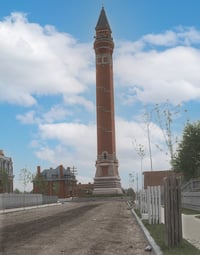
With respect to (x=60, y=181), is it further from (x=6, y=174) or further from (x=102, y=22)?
(x=102, y=22)

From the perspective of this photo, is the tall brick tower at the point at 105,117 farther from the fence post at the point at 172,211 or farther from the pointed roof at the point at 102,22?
the fence post at the point at 172,211

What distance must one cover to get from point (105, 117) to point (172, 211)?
8751 centimetres

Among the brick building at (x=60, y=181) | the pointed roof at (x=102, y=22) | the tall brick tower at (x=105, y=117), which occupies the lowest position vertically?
the brick building at (x=60, y=181)

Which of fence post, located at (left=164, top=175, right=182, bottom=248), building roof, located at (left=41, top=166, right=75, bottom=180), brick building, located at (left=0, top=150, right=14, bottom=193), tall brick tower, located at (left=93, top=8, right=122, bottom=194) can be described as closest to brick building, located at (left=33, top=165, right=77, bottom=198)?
building roof, located at (left=41, top=166, right=75, bottom=180)

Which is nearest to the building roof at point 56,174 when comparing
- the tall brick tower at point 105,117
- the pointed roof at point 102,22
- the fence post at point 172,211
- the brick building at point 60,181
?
the brick building at point 60,181

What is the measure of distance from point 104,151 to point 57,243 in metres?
83.1

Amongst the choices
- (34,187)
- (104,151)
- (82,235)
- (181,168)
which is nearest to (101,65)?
(104,151)

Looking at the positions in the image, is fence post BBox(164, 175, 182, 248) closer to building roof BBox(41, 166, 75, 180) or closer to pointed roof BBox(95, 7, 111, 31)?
pointed roof BBox(95, 7, 111, 31)

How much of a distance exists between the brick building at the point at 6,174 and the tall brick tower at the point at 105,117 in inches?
716

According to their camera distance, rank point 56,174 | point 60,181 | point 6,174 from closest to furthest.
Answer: point 6,174
point 60,181
point 56,174

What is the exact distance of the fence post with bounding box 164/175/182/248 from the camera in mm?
11047

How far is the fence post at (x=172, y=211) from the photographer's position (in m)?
11.0

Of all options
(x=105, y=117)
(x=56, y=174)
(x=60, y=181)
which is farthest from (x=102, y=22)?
(x=60, y=181)

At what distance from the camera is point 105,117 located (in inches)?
3875
